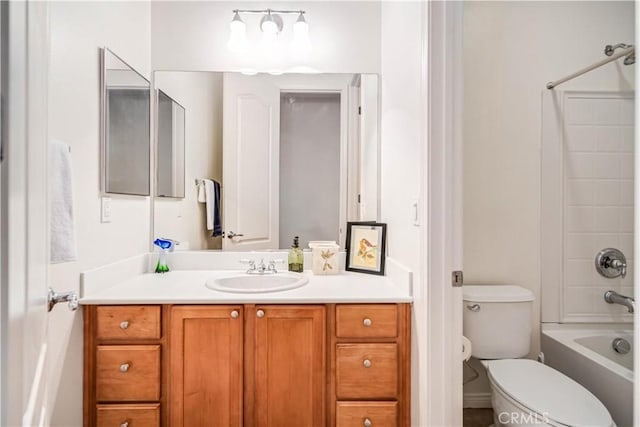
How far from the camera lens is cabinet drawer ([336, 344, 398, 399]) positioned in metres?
1.39

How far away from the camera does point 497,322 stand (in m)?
1.77

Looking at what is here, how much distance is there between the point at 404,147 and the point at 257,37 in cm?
116

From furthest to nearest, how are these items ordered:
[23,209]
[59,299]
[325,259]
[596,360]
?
[325,259], [596,360], [59,299], [23,209]

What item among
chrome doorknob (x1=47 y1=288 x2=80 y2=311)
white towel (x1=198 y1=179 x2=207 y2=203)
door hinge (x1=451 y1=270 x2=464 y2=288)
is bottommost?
door hinge (x1=451 y1=270 x2=464 y2=288)

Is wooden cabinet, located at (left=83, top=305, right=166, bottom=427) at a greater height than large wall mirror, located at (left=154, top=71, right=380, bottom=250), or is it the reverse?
large wall mirror, located at (left=154, top=71, right=380, bottom=250)

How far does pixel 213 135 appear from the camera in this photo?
1972mm

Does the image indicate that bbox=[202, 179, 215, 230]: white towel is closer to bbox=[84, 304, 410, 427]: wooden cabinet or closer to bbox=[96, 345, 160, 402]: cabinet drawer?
bbox=[84, 304, 410, 427]: wooden cabinet

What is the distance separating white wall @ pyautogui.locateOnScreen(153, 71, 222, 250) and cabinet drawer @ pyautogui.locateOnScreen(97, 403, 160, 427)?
0.83m

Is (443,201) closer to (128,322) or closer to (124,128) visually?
(128,322)

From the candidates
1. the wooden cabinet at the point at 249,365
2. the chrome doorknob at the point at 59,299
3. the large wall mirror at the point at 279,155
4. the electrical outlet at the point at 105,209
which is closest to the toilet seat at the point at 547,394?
the wooden cabinet at the point at 249,365

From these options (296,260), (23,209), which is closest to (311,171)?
(296,260)

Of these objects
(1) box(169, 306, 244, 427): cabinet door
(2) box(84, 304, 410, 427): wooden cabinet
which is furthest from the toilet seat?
(1) box(169, 306, 244, 427): cabinet door

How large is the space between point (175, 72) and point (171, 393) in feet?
5.46

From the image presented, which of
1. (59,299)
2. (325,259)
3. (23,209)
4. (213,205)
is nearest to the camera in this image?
(23,209)
